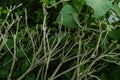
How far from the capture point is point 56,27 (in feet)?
7.66

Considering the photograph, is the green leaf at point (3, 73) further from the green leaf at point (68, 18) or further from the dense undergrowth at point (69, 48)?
the green leaf at point (68, 18)

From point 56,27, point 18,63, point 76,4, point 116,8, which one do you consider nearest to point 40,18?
point 56,27

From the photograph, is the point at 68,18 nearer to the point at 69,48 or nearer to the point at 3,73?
the point at 69,48

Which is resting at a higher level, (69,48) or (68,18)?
(68,18)

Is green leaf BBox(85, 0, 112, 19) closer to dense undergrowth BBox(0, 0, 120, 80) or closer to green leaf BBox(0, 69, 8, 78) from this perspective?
dense undergrowth BBox(0, 0, 120, 80)

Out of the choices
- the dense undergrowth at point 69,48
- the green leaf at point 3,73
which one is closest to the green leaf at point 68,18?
the dense undergrowth at point 69,48

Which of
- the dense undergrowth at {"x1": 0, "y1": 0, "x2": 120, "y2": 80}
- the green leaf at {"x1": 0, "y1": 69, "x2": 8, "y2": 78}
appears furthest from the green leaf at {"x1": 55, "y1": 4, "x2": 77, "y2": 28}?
the green leaf at {"x1": 0, "y1": 69, "x2": 8, "y2": 78}

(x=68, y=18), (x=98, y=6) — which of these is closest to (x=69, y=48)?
(x=68, y=18)

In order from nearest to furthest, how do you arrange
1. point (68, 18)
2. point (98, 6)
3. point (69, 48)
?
point (98, 6)
point (68, 18)
point (69, 48)

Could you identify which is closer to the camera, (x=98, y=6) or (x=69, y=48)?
(x=98, y=6)

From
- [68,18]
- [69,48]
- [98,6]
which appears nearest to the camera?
[98,6]

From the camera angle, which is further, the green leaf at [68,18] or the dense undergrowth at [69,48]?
the green leaf at [68,18]

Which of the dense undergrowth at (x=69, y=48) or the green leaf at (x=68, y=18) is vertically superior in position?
the green leaf at (x=68, y=18)

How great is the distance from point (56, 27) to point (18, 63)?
482mm
